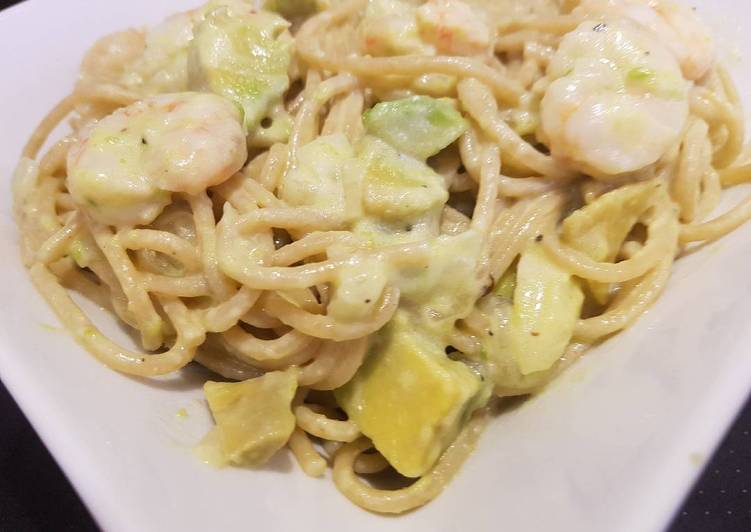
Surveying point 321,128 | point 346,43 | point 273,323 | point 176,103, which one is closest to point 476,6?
point 346,43

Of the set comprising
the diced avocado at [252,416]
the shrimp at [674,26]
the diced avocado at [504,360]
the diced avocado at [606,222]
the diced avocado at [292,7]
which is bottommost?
the diced avocado at [504,360]

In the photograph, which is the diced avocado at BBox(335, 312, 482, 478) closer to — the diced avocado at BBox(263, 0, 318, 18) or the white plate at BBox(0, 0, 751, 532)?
the white plate at BBox(0, 0, 751, 532)

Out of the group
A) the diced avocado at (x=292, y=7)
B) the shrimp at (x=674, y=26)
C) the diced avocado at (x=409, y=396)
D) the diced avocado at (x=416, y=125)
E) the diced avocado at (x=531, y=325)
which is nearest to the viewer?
the diced avocado at (x=409, y=396)

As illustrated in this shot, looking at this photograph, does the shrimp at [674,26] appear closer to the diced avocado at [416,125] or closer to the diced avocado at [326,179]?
the diced avocado at [416,125]

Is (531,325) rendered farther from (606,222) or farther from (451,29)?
(451,29)

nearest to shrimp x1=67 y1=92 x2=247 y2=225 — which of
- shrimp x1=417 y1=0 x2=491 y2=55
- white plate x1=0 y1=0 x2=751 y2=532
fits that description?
white plate x1=0 y1=0 x2=751 y2=532

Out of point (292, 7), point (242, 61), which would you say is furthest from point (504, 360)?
point (292, 7)

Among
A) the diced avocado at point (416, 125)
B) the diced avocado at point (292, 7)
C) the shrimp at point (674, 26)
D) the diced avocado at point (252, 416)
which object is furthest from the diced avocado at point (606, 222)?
the diced avocado at point (292, 7)
